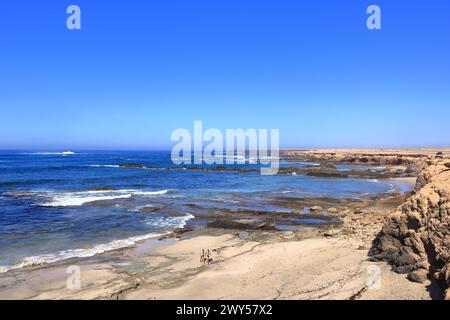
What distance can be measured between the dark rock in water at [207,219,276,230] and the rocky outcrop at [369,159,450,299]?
8.13 m

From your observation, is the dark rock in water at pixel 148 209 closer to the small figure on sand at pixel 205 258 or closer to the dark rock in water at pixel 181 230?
the dark rock in water at pixel 181 230

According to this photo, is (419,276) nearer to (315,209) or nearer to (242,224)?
(242,224)

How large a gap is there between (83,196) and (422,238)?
2758cm

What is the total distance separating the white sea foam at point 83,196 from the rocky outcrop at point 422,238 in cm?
2193

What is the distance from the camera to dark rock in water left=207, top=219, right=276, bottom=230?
19391 mm

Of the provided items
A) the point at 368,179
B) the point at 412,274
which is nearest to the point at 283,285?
the point at 412,274

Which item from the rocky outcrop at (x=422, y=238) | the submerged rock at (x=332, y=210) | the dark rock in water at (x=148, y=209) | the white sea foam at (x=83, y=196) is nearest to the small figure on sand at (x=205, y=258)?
the rocky outcrop at (x=422, y=238)

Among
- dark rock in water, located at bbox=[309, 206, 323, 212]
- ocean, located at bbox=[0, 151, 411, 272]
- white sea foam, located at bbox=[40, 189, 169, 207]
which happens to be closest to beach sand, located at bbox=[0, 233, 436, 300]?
ocean, located at bbox=[0, 151, 411, 272]

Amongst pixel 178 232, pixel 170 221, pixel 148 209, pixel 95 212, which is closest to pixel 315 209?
pixel 170 221

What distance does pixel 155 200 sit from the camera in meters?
29.2

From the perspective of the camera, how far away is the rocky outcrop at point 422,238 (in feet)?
29.1

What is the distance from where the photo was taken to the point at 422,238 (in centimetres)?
980
